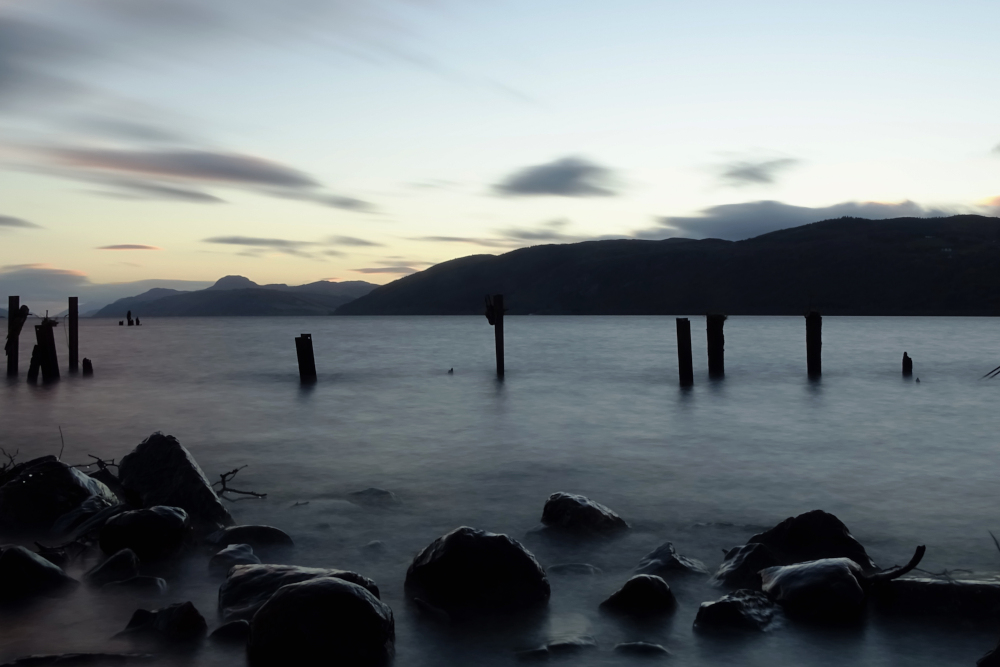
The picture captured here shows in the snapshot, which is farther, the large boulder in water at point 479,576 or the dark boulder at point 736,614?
the large boulder in water at point 479,576

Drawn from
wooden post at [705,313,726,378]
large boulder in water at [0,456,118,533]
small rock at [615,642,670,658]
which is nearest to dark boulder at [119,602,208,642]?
small rock at [615,642,670,658]

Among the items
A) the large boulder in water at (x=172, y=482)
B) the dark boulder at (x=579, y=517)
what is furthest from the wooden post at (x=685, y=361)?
the large boulder in water at (x=172, y=482)

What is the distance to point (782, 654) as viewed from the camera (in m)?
5.47

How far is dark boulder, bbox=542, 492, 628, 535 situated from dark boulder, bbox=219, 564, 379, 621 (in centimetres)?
315

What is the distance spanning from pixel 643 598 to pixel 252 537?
13.9 ft

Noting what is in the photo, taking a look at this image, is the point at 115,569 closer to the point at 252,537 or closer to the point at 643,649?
the point at 252,537

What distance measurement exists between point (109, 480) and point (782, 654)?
9371 millimetres

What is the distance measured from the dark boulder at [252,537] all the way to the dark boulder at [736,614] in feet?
14.5

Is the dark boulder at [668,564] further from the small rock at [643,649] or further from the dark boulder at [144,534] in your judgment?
the dark boulder at [144,534]

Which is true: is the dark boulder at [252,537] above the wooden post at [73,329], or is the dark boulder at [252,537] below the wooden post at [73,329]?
below

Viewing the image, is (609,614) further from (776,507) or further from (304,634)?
(776,507)

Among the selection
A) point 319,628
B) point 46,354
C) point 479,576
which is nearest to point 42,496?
point 319,628

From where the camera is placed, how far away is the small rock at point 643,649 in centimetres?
548

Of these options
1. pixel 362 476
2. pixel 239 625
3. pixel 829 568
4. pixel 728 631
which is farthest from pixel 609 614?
pixel 362 476
